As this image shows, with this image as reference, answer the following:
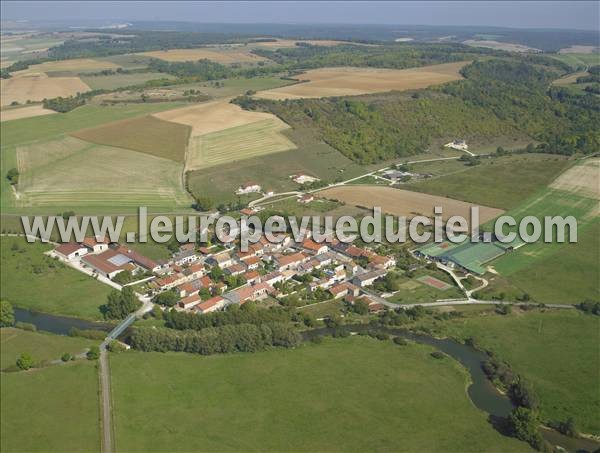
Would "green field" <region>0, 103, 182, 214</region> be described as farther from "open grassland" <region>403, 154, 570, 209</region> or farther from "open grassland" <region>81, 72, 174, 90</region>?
"open grassland" <region>403, 154, 570, 209</region>

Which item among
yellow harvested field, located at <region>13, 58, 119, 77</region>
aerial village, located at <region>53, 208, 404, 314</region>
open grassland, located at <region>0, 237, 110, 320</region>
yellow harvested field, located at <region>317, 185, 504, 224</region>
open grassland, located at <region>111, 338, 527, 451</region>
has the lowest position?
open grassland, located at <region>111, 338, 527, 451</region>

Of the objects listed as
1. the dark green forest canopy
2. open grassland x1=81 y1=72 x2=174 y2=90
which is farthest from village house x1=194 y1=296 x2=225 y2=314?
open grassland x1=81 y1=72 x2=174 y2=90

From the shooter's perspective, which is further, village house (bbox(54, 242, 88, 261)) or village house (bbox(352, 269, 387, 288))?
village house (bbox(54, 242, 88, 261))

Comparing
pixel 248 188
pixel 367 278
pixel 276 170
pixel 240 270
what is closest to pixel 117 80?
pixel 276 170

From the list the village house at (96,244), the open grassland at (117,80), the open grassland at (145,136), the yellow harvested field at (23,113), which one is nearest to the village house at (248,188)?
the open grassland at (145,136)

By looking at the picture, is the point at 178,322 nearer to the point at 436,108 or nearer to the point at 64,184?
the point at 64,184

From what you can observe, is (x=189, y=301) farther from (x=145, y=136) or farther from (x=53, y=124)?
(x=53, y=124)

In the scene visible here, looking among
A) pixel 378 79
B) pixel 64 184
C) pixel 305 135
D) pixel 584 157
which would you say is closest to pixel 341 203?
pixel 305 135
